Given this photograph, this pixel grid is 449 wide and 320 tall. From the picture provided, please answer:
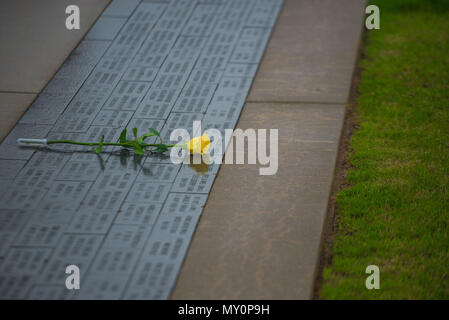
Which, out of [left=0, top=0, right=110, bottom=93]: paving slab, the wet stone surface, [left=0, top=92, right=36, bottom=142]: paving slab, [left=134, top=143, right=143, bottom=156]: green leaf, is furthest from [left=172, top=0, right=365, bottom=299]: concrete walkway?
[left=0, top=0, right=110, bottom=93]: paving slab

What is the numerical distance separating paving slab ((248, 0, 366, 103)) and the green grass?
0.21 m

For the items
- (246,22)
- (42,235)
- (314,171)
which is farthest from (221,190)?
(246,22)

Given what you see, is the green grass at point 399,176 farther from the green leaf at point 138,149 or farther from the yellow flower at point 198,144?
the green leaf at point 138,149

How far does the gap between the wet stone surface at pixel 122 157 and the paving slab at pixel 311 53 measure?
0.53 feet

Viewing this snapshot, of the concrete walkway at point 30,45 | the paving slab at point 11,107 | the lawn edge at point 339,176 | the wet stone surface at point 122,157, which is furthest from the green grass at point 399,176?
the concrete walkway at point 30,45

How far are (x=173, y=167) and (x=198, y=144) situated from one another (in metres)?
0.24

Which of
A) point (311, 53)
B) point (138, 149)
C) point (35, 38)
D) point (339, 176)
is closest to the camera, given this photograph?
point (339, 176)

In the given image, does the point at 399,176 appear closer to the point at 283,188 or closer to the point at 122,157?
the point at 283,188

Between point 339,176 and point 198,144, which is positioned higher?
point 198,144

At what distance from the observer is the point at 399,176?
382cm

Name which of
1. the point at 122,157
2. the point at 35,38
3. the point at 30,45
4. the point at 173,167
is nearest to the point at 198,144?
the point at 173,167

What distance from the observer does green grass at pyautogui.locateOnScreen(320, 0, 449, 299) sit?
3064 millimetres

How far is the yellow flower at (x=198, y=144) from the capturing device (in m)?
3.89

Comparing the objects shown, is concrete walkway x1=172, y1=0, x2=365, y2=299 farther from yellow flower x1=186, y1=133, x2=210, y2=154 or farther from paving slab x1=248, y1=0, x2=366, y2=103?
yellow flower x1=186, y1=133, x2=210, y2=154
